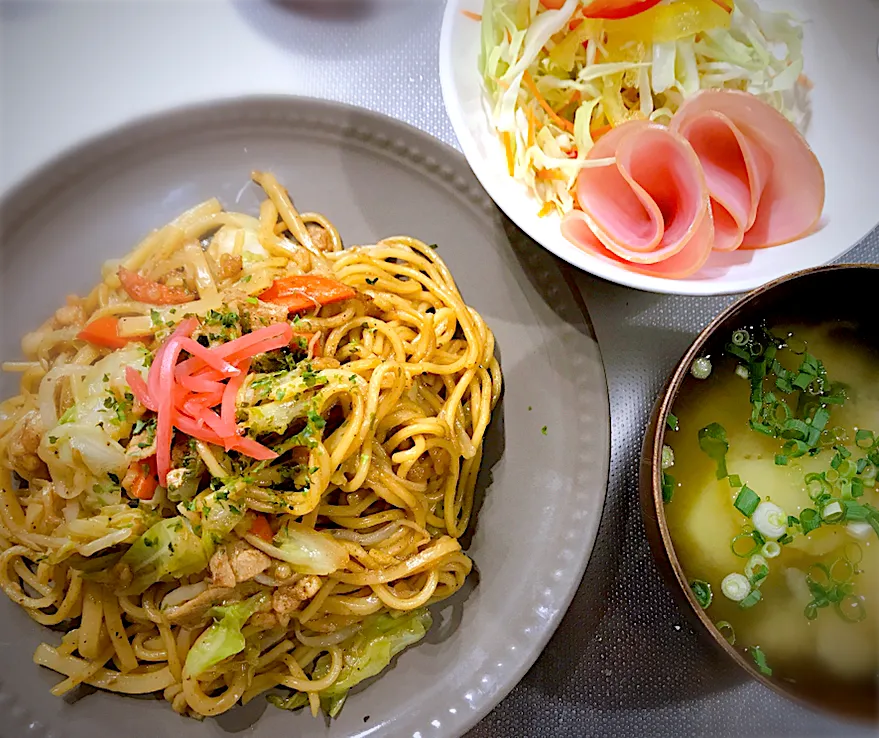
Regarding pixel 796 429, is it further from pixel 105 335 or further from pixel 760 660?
pixel 105 335

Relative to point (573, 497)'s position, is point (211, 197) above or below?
above

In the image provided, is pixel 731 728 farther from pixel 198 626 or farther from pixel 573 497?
pixel 198 626

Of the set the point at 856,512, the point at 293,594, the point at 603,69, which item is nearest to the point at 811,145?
the point at 603,69

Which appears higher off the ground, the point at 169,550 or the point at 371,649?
the point at 169,550

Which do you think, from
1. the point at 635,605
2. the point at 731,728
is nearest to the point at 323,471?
the point at 635,605

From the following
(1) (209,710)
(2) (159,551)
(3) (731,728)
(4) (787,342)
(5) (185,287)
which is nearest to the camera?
(2) (159,551)

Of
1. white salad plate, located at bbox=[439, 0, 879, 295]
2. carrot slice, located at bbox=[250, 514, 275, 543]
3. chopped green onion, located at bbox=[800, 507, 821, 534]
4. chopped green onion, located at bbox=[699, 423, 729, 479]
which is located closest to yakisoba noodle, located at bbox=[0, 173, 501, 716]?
carrot slice, located at bbox=[250, 514, 275, 543]
